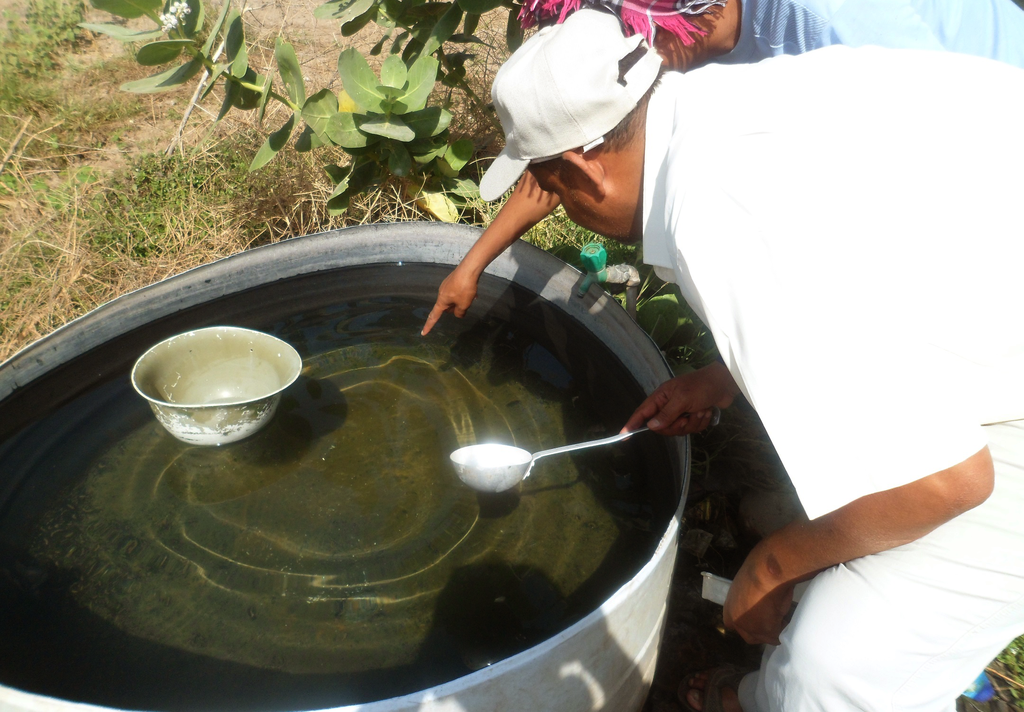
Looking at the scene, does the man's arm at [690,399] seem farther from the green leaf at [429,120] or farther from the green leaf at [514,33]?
the green leaf at [514,33]

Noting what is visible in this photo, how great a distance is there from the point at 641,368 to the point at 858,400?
0.97m

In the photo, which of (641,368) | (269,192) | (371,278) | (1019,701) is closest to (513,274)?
(371,278)

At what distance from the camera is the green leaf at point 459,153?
8.27ft

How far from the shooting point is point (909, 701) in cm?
101

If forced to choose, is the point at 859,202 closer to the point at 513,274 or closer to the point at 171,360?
the point at 513,274

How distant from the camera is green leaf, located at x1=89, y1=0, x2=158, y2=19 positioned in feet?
6.02

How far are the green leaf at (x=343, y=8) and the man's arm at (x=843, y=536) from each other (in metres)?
2.13

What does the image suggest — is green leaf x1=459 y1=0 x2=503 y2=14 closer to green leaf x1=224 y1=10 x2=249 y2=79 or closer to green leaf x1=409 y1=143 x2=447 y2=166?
green leaf x1=409 y1=143 x2=447 y2=166

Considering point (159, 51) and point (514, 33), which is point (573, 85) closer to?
point (159, 51)

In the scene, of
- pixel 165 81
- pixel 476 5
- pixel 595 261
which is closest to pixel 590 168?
pixel 595 261

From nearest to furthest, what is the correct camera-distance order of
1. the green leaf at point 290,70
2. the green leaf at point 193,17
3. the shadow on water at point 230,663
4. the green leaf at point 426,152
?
the shadow on water at point 230,663 → the green leaf at point 193,17 → the green leaf at point 290,70 → the green leaf at point 426,152

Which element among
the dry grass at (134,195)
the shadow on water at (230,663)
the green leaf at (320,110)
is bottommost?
the shadow on water at (230,663)

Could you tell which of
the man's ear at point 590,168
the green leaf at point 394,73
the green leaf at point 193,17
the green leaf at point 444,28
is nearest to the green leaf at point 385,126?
the green leaf at point 394,73

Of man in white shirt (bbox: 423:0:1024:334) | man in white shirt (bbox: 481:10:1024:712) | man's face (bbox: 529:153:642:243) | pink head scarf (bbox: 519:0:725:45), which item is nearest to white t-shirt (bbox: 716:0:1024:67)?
man in white shirt (bbox: 423:0:1024:334)
